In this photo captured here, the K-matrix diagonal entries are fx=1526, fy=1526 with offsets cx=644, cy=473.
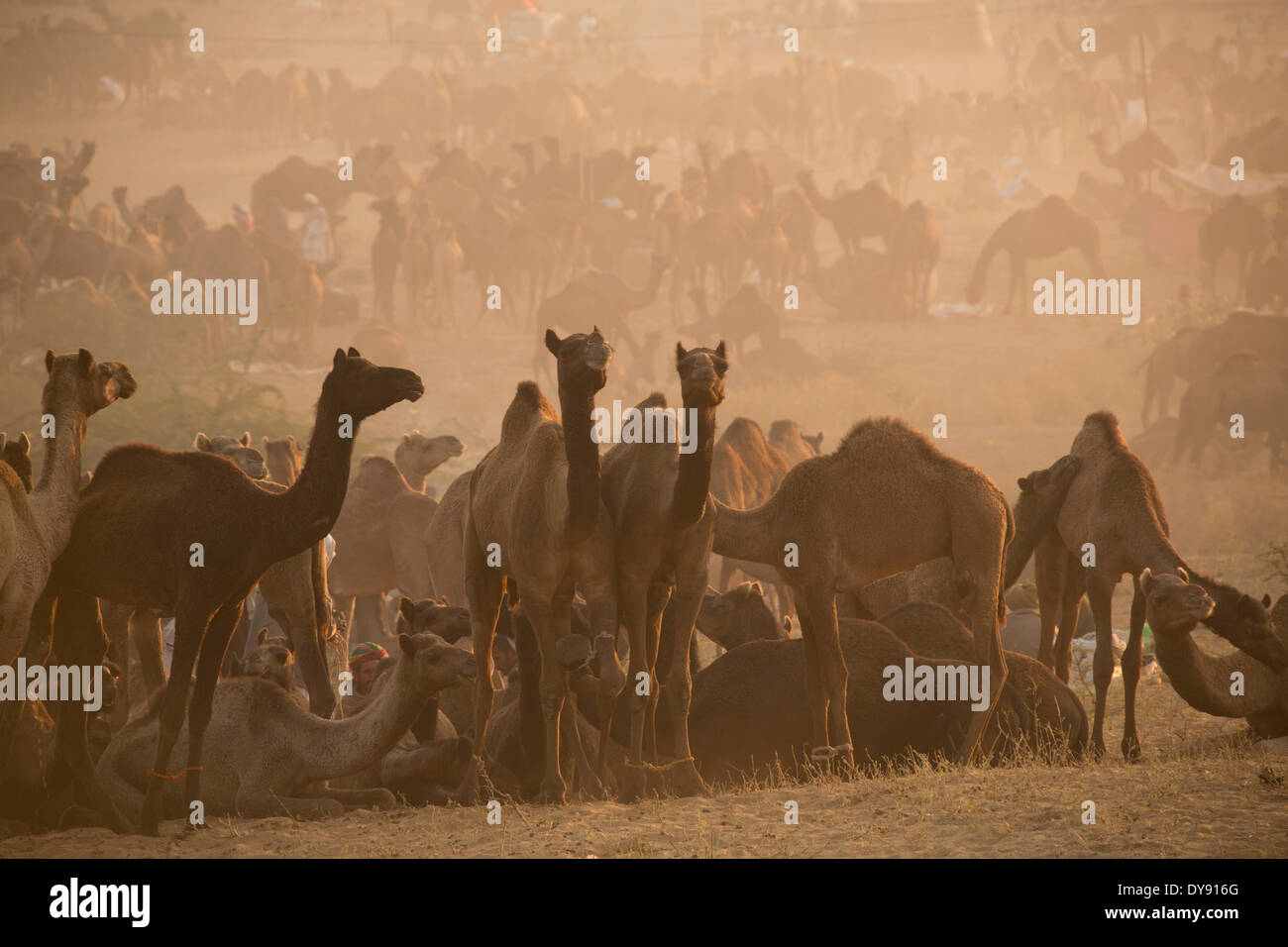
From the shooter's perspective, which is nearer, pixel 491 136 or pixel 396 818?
pixel 396 818

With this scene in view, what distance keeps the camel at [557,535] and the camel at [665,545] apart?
0.46ft

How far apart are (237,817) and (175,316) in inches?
819

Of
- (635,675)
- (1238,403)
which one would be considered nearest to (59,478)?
(635,675)

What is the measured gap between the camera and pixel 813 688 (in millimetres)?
8766

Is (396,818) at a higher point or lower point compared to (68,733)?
lower

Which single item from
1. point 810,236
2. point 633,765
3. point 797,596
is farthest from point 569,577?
point 810,236

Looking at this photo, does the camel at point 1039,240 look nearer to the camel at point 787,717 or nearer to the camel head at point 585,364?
the camel at point 787,717

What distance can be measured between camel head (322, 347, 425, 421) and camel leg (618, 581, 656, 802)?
155 centimetres

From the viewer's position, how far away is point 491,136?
5094cm

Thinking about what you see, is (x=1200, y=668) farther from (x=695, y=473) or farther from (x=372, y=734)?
(x=372, y=734)

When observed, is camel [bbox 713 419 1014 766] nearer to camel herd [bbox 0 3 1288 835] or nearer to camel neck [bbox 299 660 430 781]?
camel herd [bbox 0 3 1288 835]

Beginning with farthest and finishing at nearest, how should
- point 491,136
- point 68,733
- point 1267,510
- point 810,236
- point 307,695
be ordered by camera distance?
point 491,136 → point 810,236 → point 1267,510 → point 307,695 → point 68,733

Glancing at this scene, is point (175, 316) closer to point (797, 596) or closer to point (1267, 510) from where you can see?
point (1267, 510)

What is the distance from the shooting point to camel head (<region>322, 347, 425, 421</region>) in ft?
26.1
